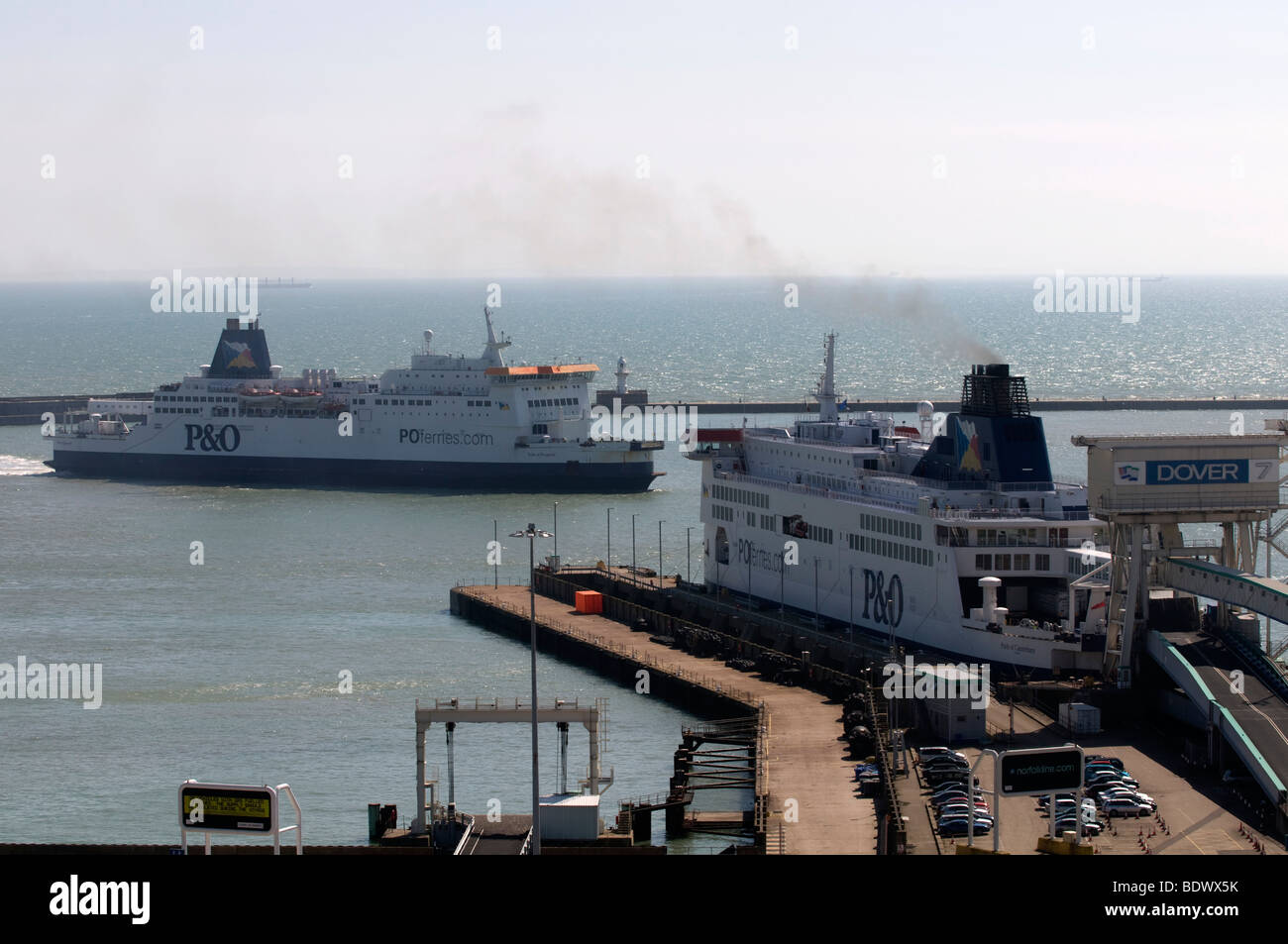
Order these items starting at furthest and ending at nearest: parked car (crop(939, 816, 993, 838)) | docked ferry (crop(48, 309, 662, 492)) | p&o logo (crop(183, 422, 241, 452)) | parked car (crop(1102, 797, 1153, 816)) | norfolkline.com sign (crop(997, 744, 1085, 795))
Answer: p&o logo (crop(183, 422, 241, 452)) → docked ferry (crop(48, 309, 662, 492)) → parked car (crop(1102, 797, 1153, 816)) → parked car (crop(939, 816, 993, 838)) → norfolkline.com sign (crop(997, 744, 1085, 795))

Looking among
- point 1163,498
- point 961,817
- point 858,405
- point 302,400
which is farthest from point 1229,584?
point 858,405

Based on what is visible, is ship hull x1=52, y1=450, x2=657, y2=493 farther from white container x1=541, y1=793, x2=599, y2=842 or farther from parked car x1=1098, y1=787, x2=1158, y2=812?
parked car x1=1098, y1=787, x2=1158, y2=812

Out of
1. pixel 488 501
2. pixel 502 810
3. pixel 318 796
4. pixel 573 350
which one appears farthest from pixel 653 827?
pixel 573 350

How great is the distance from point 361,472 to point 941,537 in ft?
162

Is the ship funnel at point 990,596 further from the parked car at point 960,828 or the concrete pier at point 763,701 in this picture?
the parked car at point 960,828

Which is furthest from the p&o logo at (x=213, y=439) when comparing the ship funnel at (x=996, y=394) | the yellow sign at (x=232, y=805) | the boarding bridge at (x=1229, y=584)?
the yellow sign at (x=232, y=805)

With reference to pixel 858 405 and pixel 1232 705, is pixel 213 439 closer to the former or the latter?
pixel 858 405

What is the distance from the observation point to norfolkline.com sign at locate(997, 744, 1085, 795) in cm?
2319

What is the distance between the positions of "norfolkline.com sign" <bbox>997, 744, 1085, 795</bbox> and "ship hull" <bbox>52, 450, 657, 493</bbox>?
180ft

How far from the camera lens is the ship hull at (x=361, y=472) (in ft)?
259

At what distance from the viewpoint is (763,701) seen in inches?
1489

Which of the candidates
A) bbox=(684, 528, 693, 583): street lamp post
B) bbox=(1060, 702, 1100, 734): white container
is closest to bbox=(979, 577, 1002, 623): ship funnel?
bbox=(1060, 702, 1100, 734): white container
